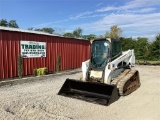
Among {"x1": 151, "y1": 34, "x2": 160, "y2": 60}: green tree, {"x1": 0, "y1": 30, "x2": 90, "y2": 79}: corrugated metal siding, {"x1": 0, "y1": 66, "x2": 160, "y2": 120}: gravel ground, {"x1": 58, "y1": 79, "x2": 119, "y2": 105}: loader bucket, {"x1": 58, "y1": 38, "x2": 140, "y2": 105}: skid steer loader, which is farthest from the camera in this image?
{"x1": 151, "y1": 34, "x2": 160, "y2": 60}: green tree

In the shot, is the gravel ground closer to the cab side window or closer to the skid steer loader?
the skid steer loader

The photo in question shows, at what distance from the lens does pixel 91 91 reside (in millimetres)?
8039

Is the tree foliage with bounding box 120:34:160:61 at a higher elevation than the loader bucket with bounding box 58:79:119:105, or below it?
higher

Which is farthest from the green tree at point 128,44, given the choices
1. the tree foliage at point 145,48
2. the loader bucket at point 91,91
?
the loader bucket at point 91,91

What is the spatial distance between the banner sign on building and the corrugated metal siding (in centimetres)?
24

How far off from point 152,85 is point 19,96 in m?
6.17

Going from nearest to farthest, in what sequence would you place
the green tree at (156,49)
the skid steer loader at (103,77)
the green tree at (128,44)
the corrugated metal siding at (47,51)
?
the skid steer loader at (103,77)
the corrugated metal siding at (47,51)
the green tree at (156,49)
the green tree at (128,44)

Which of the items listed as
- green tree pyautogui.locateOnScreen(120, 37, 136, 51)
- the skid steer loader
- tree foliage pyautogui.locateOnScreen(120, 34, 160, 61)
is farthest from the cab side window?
green tree pyautogui.locateOnScreen(120, 37, 136, 51)

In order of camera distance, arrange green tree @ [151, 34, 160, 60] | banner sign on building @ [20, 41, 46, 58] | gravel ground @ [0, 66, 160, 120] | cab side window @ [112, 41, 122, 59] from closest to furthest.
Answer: gravel ground @ [0, 66, 160, 120] < cab side window @ [112, 41, 122, 59] < banner sign on building @ [20, 41, 46, 58] < green tree @ [151, 34, 160, 60]

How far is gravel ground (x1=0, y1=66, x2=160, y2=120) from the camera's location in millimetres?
5805

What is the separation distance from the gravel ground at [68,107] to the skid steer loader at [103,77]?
0.39 m

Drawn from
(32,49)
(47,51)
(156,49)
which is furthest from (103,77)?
(156,49)

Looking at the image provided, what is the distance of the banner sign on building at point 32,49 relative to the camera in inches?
514

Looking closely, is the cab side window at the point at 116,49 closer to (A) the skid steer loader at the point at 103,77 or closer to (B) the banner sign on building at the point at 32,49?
(A) the skid steer loader at the point at 103,77
